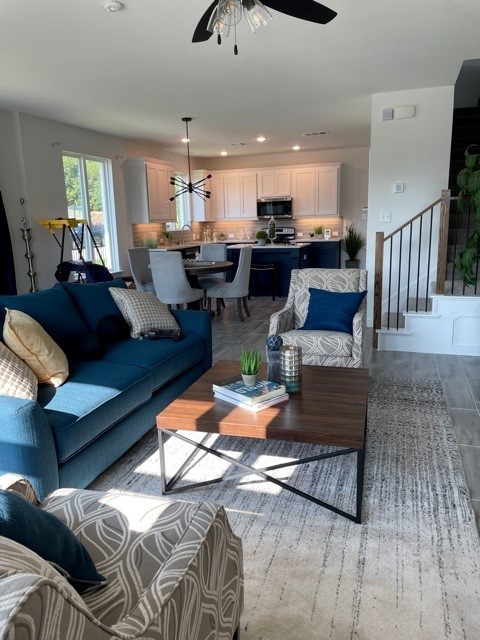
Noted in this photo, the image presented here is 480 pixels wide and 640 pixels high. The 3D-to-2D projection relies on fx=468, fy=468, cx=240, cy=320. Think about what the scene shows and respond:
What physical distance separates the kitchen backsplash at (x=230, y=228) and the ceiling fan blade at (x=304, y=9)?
5917 mm

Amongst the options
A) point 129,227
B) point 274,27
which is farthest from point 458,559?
point 129,227

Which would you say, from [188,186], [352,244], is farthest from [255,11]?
[352,244]

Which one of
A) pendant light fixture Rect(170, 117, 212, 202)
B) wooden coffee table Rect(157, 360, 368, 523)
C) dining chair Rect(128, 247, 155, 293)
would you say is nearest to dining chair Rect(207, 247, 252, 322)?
dining chair Rect(128, 247, 155, 293)

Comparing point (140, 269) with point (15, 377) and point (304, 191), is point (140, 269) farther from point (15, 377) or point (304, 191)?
point (304, 191)

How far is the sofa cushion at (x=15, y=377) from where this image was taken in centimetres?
213

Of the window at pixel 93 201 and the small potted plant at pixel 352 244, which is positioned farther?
the small potted plant at pixel 352 244

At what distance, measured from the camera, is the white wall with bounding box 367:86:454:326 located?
5.18 meters

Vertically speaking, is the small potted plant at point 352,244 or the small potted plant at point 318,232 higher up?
the small potted plant at point 318,232

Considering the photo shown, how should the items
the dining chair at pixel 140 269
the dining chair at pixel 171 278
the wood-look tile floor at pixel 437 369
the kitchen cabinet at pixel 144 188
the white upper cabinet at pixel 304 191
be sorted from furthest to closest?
1. the white upper cabinet at pixel 304 191
2. the kitchen cabinet at pixel 144 188
3. the dining chair at pixel 140 269
4. the dining chair at pixel 171 278
5. the wood-look tile floor at pixel 437 369

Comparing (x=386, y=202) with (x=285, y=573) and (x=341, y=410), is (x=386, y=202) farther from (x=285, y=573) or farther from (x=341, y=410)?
(x=285, y=573)

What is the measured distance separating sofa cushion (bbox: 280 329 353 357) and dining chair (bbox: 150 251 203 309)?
7.51 feet

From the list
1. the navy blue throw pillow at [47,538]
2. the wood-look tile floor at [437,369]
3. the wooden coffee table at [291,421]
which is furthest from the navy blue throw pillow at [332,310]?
the navy blue throw pillow at [47,538]

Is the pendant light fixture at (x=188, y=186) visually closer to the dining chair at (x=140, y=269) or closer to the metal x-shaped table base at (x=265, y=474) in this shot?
the dining chair at (x=140, y=269)

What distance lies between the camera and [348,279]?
13.2ft
